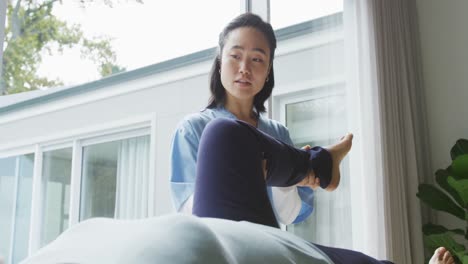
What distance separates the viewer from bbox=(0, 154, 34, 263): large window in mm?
2205

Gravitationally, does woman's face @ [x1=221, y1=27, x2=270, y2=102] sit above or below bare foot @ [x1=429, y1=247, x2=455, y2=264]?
above

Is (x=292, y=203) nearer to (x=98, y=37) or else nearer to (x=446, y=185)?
(x=98, y=37)

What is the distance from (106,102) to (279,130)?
153 cm

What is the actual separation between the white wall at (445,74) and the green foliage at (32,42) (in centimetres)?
191

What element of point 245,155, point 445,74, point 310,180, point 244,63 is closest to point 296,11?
point 445,74

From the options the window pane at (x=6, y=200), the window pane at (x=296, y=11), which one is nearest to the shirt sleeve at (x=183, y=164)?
the window pane at (x=6, y=200)

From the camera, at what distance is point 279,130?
1821mm

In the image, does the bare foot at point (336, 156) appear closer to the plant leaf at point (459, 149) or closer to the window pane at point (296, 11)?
the window pane at point (296, 11)

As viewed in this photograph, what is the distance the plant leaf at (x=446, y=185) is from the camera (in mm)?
2925

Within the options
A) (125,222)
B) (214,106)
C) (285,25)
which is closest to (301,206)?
(214,106)

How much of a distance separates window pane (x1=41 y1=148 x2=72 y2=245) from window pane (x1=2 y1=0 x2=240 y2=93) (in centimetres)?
42

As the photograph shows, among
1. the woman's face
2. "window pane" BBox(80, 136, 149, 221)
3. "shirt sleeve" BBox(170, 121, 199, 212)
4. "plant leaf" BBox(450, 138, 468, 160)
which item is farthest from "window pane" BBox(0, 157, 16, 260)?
"plant leaf" BBox(450, 138, 468, 160)

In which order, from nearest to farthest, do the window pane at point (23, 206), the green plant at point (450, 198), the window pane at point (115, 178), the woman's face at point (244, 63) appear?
the woman's face at point (244, 63), the window pane at point (23, 206), the green plant at point (450, 198), the window pane at point (115, 178)

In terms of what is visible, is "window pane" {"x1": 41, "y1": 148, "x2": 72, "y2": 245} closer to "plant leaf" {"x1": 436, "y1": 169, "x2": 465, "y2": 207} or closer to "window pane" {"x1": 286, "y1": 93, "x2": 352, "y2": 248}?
"window pane" {"x1": 286, "y1": 93, "x2": 352, "y2": 248}
